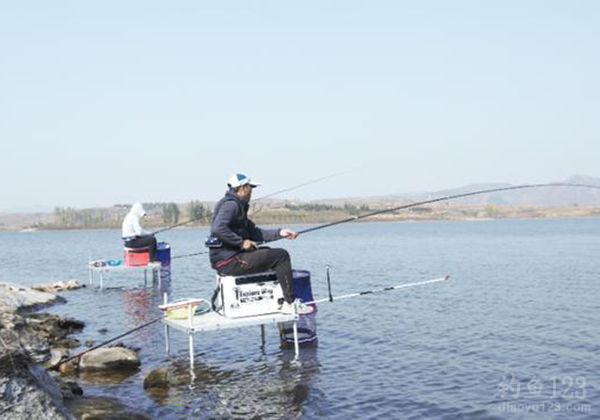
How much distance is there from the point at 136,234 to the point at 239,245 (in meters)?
14.4

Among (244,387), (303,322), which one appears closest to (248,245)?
(244,387)

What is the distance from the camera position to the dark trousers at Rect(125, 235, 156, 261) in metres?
25.0

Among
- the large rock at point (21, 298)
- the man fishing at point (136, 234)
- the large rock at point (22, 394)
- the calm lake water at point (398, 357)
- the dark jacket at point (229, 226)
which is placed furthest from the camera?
the man fishing at point (136, 234)

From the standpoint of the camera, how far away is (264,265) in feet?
38.5

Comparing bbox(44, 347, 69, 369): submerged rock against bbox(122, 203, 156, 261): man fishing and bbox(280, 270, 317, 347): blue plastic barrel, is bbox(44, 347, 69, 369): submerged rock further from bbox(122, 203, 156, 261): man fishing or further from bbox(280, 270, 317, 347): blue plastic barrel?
bbox(122, 203, 156, 261): man fishing

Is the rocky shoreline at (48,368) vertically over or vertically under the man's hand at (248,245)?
under

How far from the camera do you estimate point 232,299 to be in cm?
1189

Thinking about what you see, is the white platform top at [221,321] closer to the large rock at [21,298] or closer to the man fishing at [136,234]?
the large rock at [21,298]

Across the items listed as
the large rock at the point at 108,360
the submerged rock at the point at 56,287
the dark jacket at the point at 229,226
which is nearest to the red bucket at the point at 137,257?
the submerged rock at the point at 56,287

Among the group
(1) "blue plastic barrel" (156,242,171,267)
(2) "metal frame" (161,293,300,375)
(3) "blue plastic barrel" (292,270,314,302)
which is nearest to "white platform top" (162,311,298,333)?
(2) "metal frame" (161,293,300,375)

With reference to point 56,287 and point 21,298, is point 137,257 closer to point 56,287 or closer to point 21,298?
point 21,298

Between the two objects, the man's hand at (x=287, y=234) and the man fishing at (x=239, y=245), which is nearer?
the man fishing at (x=239, y=245)

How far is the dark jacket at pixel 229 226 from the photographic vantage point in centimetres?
1131

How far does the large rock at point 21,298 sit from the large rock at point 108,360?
26.2 feet
